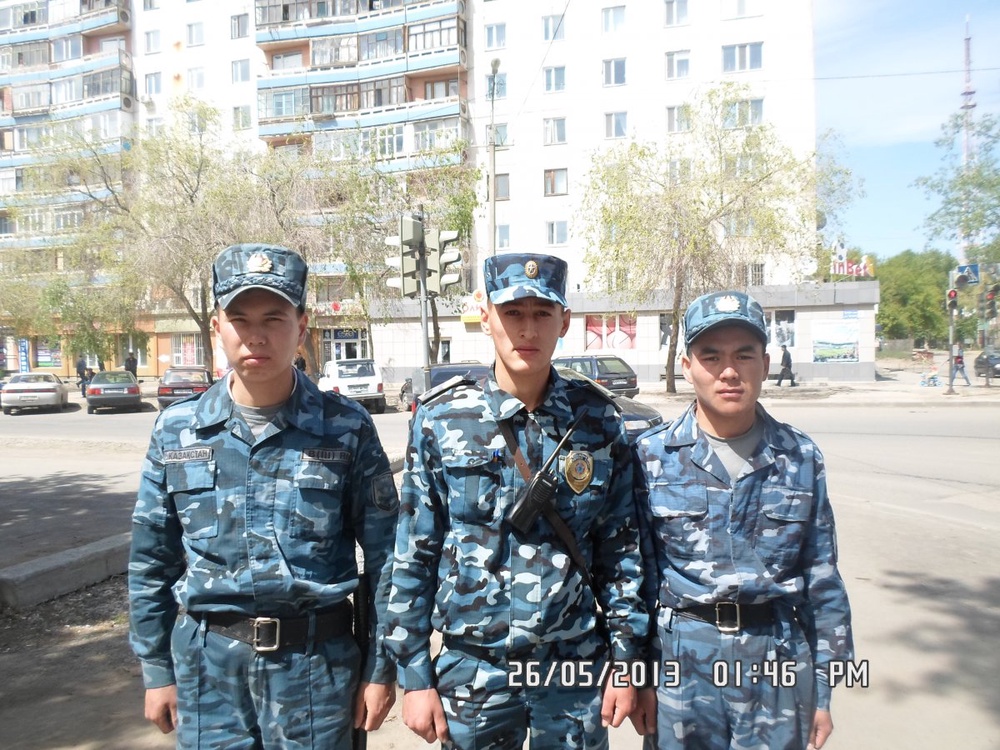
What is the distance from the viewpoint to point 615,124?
3444 centimetres

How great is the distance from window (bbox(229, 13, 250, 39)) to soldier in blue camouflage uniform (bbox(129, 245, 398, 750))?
145ft

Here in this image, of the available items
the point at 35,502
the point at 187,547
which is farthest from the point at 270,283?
the point at 35,502

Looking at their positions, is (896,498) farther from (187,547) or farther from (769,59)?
(769,59)

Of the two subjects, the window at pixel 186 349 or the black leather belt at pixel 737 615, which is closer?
the black leather belt at pixel 737 615

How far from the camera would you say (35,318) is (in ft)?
97.2

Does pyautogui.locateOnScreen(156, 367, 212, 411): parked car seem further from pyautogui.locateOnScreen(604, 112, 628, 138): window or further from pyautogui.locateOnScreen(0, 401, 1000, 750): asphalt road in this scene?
pyautogui.locateOnScreen(604, 112, 628, 138): window

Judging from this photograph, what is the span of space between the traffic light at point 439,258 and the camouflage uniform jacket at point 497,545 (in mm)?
6887

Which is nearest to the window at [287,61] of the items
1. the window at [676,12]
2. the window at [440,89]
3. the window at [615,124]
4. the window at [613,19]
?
the window at [440,89]

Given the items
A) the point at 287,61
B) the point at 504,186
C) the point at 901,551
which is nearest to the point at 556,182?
the point at 504,186

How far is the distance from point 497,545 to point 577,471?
1.04ft

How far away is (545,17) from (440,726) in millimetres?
37796

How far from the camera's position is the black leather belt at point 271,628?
2.08 meters

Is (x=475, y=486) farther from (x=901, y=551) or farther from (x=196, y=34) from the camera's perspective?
(x=196, y=34)

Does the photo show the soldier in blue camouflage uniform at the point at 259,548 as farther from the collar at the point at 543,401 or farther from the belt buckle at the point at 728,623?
the belt buckle at the point at 728,623
